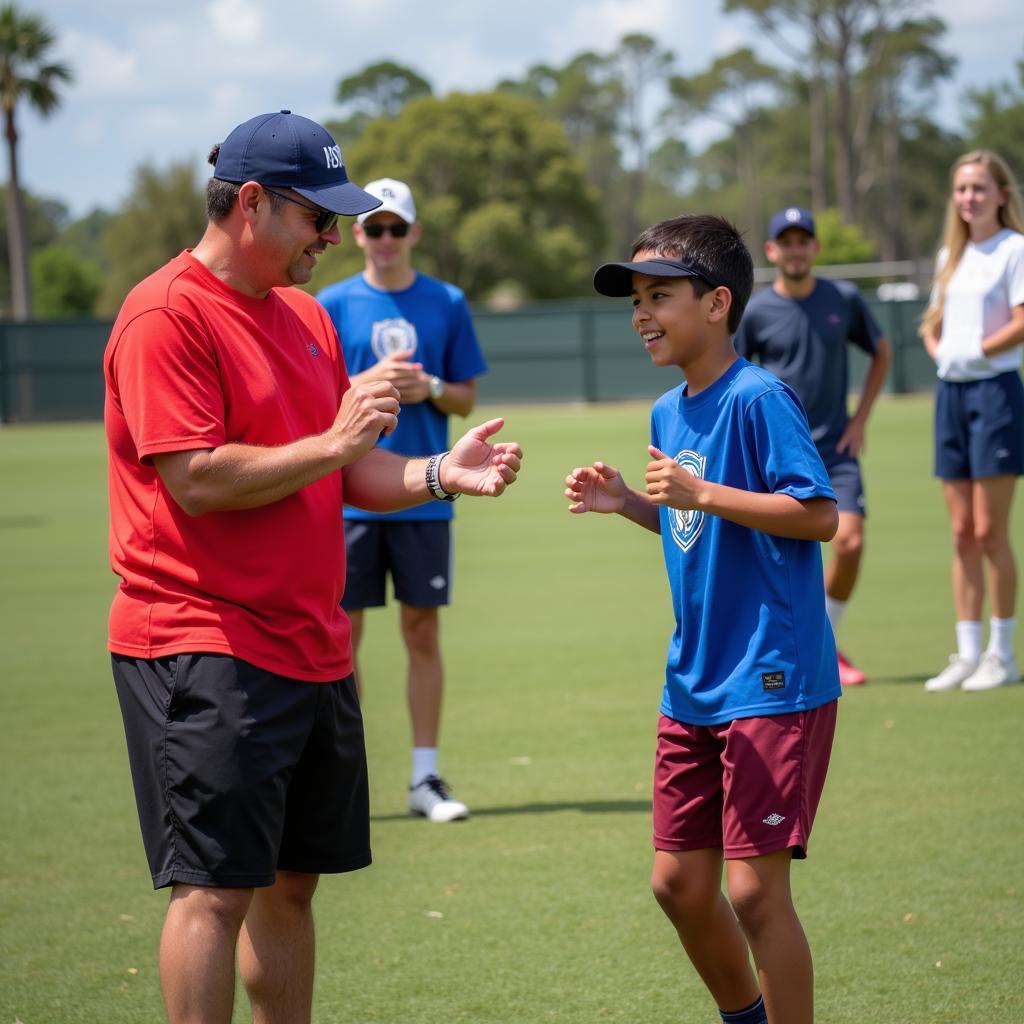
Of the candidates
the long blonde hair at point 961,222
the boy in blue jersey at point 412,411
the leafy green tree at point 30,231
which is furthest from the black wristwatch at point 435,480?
the leafy green tree at point 30,231

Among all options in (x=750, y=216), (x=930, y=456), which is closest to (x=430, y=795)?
(x=930, y=456)

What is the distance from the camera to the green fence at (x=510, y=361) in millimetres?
38531

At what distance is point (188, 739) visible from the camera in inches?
137

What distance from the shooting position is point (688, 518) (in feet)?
12.8

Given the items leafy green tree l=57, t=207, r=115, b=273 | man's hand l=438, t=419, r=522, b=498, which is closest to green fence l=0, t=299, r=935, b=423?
man's hand l=438, t=419, r=522, b=498

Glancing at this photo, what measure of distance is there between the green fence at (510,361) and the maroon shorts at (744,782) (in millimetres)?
34357

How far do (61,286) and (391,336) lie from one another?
76518 millimetres

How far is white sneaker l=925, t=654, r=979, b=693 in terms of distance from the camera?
8.38m

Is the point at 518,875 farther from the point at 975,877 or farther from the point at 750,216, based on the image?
the point at 750,216

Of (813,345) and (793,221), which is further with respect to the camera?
(813,345)

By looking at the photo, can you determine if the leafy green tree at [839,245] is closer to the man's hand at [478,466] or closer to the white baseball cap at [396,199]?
the white baseball cap at [396,199]

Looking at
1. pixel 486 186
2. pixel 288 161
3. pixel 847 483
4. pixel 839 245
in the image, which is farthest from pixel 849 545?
pixel 486 186

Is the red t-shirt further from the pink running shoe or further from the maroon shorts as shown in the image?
the pink running shoe

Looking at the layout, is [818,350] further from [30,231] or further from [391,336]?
[30,231]
